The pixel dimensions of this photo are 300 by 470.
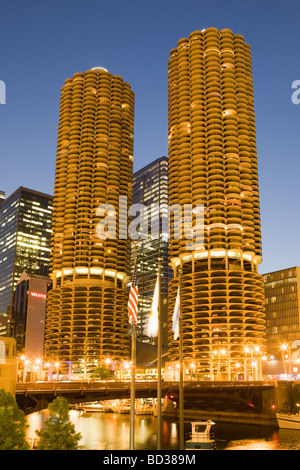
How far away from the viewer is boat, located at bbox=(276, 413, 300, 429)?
113812 mm

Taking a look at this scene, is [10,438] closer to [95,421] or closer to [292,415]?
[292,415]

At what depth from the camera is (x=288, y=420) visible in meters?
116

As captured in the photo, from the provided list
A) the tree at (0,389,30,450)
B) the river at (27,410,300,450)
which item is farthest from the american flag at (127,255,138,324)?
the river at (27,410,300,450)

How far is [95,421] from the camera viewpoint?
134750mm

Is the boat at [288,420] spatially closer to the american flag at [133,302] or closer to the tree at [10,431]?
the american flag at [133,302]

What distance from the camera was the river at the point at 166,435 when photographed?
92.4 m

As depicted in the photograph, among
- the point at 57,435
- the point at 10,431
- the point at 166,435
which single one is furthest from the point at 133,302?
the point at 166,435

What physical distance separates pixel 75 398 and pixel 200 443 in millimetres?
27889

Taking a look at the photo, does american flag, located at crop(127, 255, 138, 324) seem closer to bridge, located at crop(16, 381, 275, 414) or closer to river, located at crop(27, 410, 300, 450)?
river, located at crop(27, 410, 300, 450)

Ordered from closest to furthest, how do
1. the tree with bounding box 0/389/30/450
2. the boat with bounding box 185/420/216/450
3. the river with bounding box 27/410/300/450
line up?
the tree with bounding box 0/389/30/450 < the boat with bounding box 185/420/216/450 < the river with bounding box 27/410/300/450

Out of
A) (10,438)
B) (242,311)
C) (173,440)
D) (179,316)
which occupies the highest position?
(242,311)

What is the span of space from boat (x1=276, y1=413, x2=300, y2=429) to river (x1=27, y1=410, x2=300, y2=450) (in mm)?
1717

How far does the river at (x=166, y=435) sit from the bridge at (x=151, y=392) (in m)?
6.63

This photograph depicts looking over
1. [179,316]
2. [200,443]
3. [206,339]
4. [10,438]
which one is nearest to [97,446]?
[200,443]
